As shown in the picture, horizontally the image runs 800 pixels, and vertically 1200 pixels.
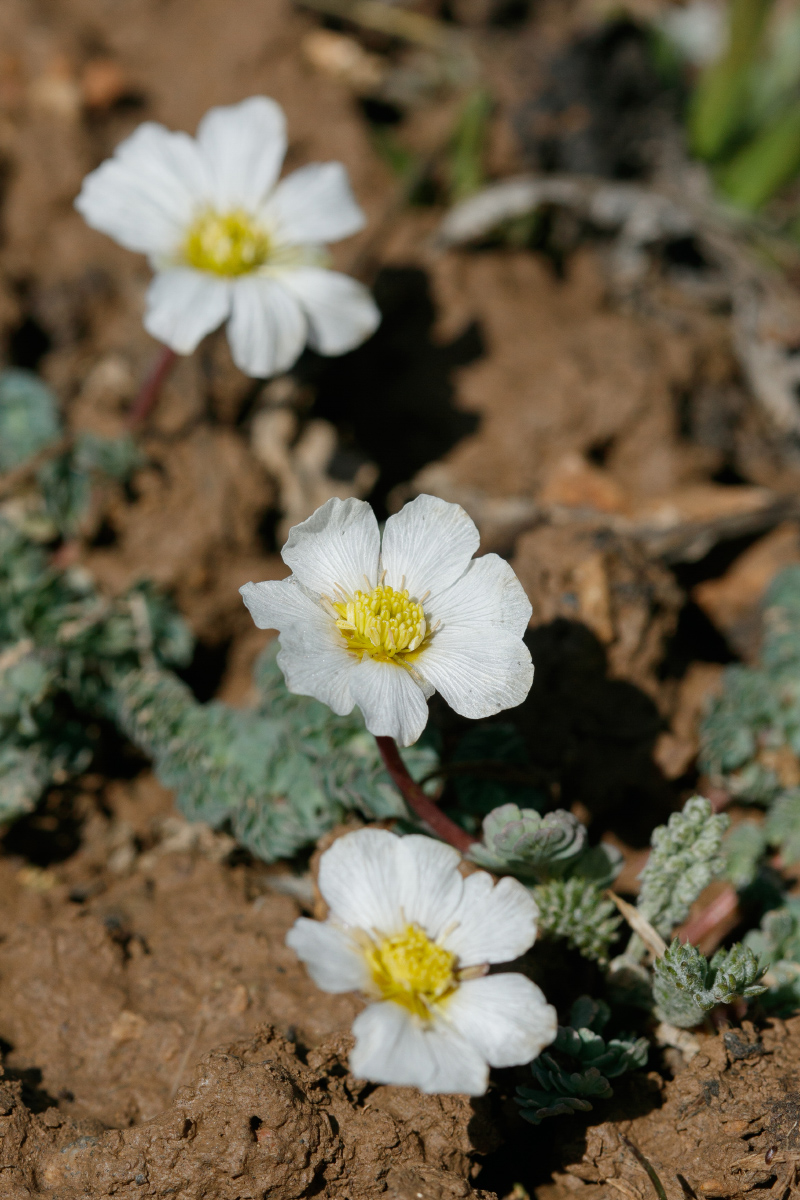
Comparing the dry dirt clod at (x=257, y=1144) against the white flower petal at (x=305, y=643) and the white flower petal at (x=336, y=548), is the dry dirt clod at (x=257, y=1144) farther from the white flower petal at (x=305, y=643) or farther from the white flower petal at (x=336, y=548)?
the white flower petal at (x=336, y=548)

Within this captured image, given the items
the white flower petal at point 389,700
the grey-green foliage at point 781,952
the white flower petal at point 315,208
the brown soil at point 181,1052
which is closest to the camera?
the white flower petal at point 389,700

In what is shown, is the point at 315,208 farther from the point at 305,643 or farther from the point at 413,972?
the point at 413,972

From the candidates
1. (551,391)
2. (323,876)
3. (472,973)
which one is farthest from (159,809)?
(551,391)

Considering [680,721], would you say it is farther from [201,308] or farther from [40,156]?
[40,156]

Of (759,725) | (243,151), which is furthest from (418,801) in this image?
(243,151)

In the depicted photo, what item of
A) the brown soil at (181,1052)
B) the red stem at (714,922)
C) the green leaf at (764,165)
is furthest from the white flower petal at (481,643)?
the green leaf at (764,165)
